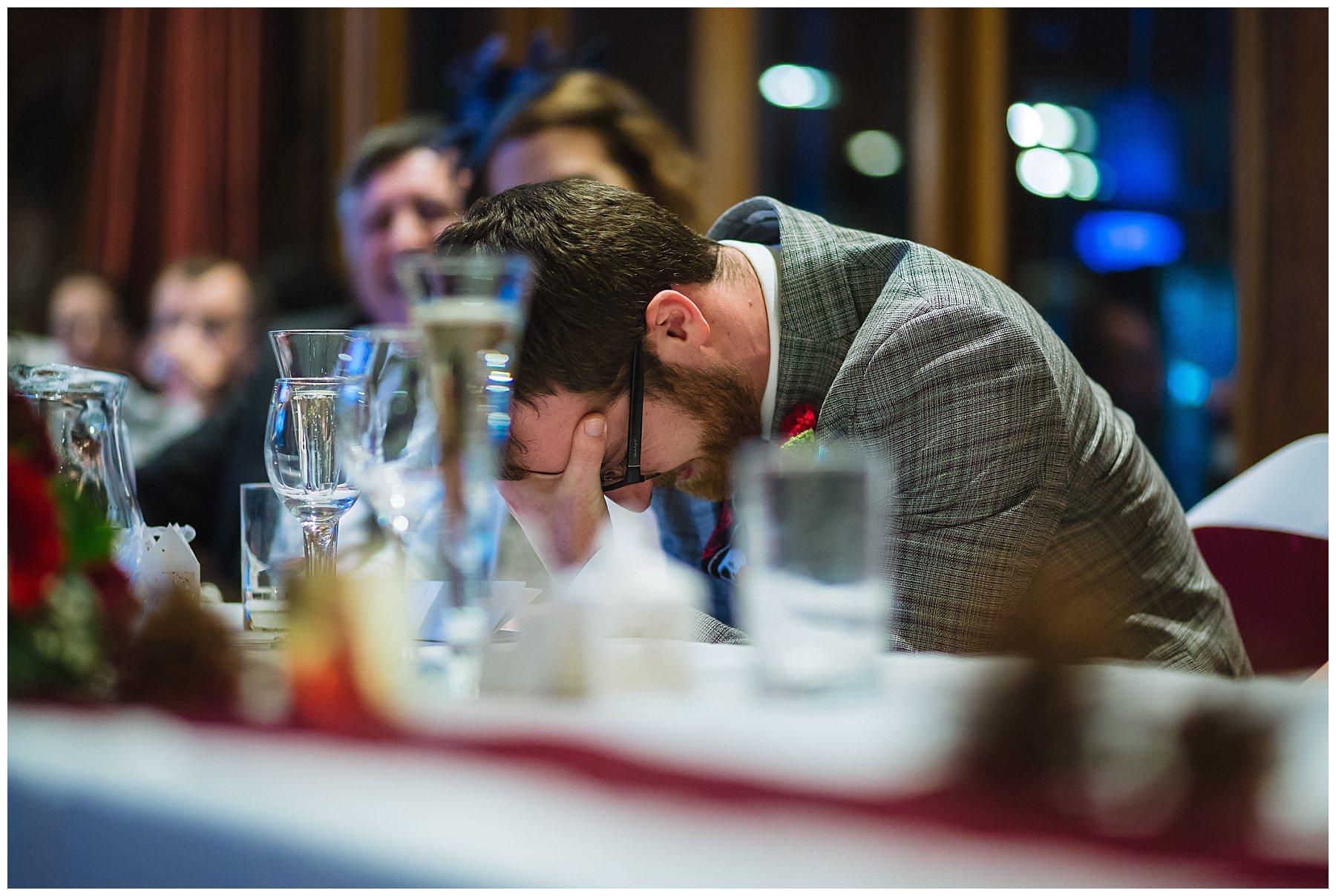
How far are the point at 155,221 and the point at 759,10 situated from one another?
2234 mm

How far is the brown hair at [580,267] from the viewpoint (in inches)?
47.1

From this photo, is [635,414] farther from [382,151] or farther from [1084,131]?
[1084,131]

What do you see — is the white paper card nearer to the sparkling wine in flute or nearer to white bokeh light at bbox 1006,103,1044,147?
the sparkling wine in flute

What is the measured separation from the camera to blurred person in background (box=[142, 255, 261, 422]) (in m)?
3.36

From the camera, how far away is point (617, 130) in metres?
2.18

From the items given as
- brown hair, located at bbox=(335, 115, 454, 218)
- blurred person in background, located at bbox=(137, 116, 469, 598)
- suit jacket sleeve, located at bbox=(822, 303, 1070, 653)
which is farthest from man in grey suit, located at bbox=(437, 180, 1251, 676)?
brown hair, located at bbox=(335, 115, 454, 218)

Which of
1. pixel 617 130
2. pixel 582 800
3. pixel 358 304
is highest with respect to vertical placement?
pixel 617 130

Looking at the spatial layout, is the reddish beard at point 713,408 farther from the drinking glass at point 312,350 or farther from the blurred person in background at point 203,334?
the blurred person in background at point 203,334

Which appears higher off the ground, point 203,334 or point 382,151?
point 382,151

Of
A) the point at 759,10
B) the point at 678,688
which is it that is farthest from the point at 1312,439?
the point at 759,10

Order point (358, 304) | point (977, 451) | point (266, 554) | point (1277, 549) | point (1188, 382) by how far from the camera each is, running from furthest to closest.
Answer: point (1188, 382), point (358, 304), point (1277, 549), point (977, 451), point (266, 554)

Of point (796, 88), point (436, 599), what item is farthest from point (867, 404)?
point (796, 88)

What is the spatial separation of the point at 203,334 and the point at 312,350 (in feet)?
9.29

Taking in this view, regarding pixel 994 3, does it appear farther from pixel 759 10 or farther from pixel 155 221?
pixel 155 221
